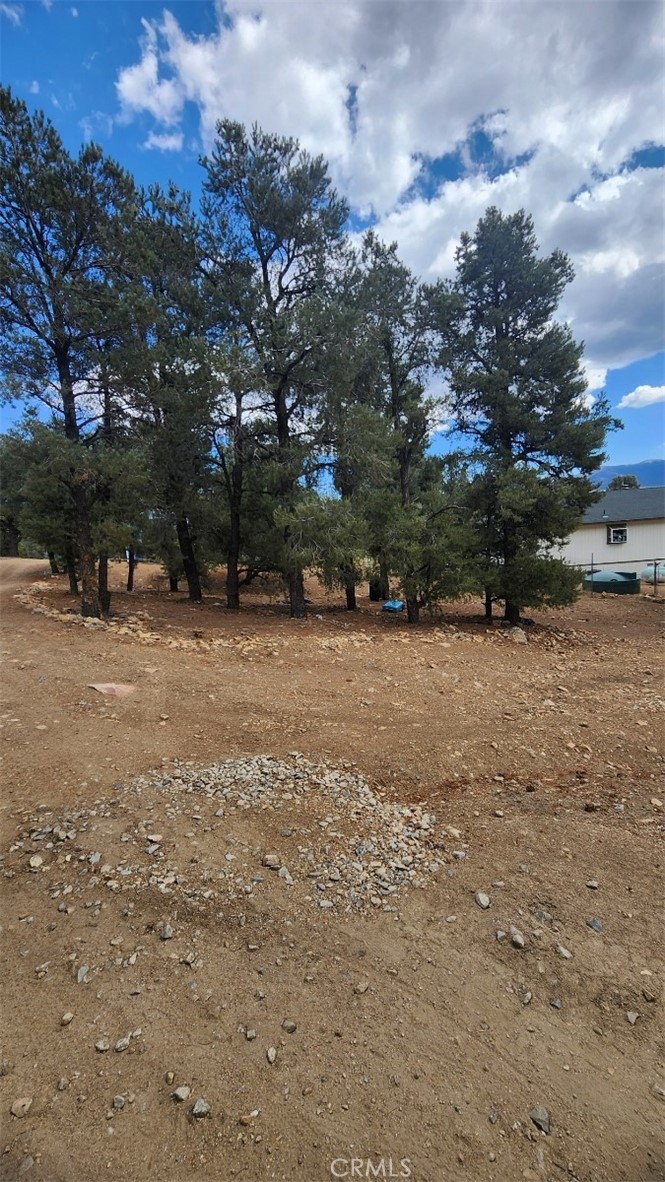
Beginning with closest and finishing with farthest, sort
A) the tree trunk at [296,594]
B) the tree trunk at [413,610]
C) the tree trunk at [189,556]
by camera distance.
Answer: the tree trunk at [413,610]
the tree trunk at [296,594]
the tree trunk at [189,556]

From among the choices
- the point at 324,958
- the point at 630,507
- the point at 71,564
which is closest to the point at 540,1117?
the point at 324,958

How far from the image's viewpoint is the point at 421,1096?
1895 millimetres

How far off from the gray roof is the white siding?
1.10 ft

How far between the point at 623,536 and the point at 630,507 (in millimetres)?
2072

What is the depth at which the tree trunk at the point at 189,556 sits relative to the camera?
14755 millimetres

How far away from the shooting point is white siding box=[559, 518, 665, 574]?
1105 inches

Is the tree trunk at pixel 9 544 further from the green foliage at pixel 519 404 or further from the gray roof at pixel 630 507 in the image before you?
the gray roof at pixel 630 507

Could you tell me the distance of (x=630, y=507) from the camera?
2945 cm

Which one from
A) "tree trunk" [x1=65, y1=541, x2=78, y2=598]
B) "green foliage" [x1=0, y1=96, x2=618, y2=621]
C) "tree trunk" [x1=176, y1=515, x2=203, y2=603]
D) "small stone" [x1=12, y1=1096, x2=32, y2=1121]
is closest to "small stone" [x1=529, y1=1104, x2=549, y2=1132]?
"small stone" [x1=12, y1=1096, x2=32, y2=1121]

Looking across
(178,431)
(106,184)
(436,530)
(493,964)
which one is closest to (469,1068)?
(493,964)

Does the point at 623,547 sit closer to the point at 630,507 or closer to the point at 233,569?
the point at 630,507

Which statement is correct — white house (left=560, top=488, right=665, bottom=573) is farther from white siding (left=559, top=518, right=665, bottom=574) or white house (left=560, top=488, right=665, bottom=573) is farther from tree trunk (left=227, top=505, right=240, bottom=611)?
tree trunk (left=227, top=505, right=240, bottom=611)

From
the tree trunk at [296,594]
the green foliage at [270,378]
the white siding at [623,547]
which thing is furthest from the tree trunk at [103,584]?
the white siding at [623,547]

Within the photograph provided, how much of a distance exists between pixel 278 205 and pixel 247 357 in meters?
4.69
